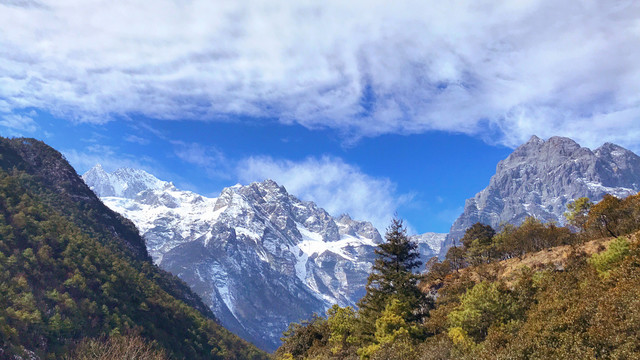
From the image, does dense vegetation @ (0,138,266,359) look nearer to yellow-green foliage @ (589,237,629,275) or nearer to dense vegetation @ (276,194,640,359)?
dense vegetation @ (276,194,640,359)

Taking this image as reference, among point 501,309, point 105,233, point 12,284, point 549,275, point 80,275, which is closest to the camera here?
point 501,309

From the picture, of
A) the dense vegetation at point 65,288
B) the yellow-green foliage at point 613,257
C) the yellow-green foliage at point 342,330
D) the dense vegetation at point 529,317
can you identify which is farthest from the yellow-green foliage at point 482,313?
the dense vegetation at point 65,288

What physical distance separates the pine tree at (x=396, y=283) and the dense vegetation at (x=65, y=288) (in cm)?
3345

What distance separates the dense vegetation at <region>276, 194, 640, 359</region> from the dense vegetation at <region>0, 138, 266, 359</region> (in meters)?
33.3

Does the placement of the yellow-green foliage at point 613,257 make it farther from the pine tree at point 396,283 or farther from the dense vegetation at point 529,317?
the pine tree at point 396,283

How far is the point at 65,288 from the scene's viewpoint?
Answer: 337 ft

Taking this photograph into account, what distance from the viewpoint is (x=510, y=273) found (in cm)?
5391

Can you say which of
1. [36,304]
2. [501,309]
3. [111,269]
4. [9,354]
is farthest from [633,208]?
[111,269]

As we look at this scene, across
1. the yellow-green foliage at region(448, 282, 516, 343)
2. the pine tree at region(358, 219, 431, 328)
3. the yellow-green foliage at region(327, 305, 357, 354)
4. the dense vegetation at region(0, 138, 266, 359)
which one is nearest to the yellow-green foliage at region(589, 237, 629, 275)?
the yellow-green foliage at region(448, 282, 516, 343)

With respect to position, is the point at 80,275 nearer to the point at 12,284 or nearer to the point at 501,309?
the point at 12,284

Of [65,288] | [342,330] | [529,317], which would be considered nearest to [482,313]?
[529,317]

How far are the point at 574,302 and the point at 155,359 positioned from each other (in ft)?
138

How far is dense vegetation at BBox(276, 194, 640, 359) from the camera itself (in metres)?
23.5

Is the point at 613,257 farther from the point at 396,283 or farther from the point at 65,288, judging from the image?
the point at 65,288
